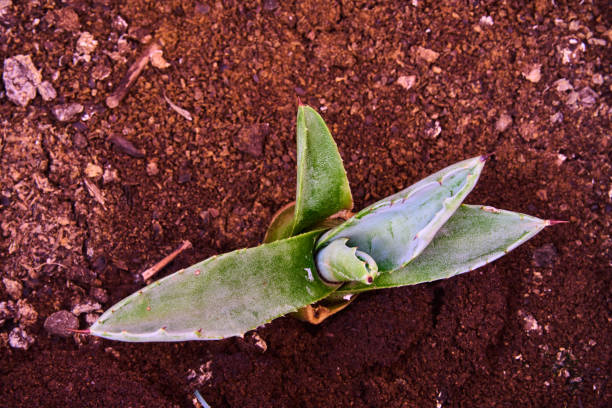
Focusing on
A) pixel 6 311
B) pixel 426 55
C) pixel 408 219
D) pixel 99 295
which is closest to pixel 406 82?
pixel 426 55

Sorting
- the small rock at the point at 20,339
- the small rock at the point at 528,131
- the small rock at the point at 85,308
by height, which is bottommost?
the small rock at the point at 20,339

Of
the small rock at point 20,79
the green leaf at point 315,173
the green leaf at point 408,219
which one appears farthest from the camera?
the small rock at point 20,79

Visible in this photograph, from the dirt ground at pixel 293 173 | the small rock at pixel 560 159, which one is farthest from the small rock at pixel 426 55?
the small rock at pixel 560 159

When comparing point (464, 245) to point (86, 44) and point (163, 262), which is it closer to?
point (163, 262)

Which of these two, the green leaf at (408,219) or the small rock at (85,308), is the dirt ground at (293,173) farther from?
the green leaf at (408,219)

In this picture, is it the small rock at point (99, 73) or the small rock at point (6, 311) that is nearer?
the small rock at point (6, 311)

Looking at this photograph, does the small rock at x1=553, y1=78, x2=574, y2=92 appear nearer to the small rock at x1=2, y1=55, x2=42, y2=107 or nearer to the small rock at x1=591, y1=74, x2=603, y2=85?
the small rock at x1=591, y1=74, x2=603, y2=85
